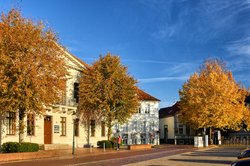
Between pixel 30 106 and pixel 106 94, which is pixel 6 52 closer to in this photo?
pixel 30 106

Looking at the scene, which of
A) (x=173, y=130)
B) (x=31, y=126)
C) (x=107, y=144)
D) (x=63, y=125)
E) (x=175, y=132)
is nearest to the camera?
(x=31, y=126)

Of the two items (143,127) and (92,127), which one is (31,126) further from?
(143,127)

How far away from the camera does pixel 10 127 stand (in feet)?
110

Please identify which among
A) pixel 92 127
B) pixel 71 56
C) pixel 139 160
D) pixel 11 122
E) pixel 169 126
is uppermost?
pixel 71 56

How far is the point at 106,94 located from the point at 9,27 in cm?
1612

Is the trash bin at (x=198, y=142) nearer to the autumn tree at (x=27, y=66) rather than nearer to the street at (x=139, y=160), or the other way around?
the street at (x=139, y=160)

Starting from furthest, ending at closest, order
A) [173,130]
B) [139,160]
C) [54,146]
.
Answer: [173,130]
[54,146]
[139,160]

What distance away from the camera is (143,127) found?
6706 cm

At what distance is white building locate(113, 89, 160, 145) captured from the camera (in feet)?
211

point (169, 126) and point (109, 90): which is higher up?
point (109, 90)

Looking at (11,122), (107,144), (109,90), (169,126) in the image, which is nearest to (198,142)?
→ (107,144)

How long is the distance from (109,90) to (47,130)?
26.6 feet

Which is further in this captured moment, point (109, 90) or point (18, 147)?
point (109, 90)

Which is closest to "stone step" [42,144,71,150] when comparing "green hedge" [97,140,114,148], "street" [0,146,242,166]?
"green hedge" [97,140,114,148]
